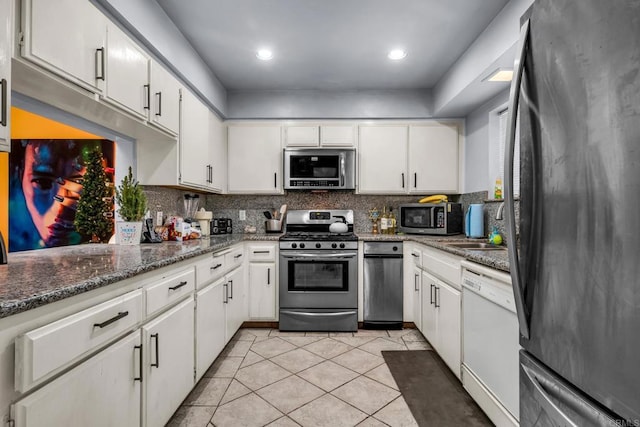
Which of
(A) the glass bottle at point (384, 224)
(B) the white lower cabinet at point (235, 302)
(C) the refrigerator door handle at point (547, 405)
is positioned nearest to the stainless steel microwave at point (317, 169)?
(A) the glass bottle at point (384, 224)

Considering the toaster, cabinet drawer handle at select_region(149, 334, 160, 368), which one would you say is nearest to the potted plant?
cabinet drawer handle at select_region(149, 334, 160, 368)

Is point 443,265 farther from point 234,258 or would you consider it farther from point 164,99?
point 164,99

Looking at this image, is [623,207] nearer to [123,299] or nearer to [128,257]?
[123,299]

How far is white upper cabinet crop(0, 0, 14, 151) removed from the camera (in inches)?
43.4

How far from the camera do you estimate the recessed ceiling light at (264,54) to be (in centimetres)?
278

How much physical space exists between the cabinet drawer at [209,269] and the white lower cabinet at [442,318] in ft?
5.54

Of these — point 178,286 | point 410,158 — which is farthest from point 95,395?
point 410,158

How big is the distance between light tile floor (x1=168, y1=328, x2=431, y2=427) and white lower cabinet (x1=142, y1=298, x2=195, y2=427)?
24 centimetres

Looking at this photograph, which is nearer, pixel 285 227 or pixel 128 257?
pixel 128 257

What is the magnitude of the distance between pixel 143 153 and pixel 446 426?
2744mm

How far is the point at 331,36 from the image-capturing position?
2547 mm

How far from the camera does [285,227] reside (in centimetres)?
387

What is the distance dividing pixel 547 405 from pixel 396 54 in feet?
8.90

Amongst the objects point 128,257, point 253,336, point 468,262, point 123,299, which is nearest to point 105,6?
point 128,257
